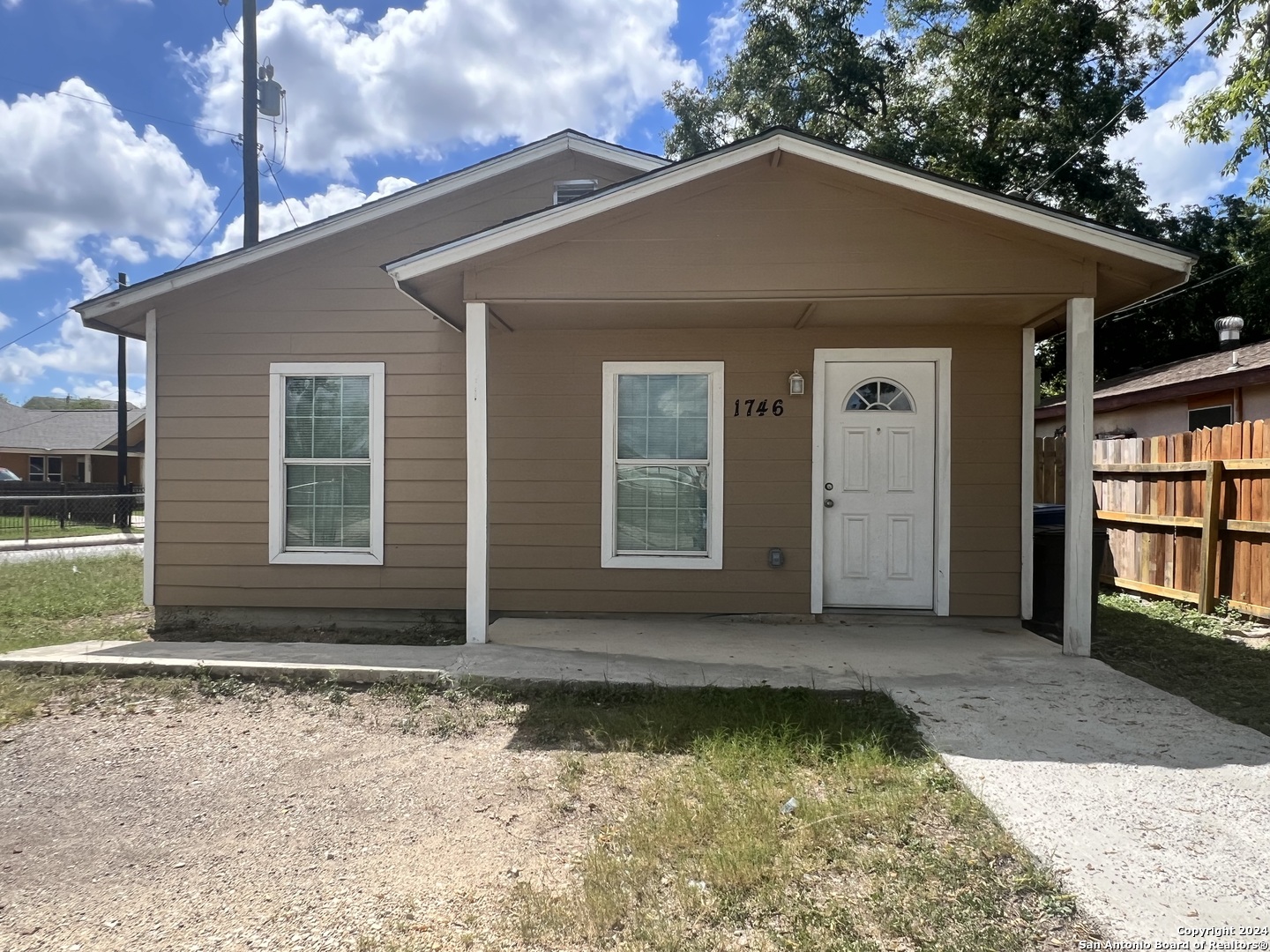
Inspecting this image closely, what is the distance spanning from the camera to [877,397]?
20.3 feet

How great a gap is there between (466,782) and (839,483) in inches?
156

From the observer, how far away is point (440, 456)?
6.37 meters

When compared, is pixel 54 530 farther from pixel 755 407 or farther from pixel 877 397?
pixel 877 397

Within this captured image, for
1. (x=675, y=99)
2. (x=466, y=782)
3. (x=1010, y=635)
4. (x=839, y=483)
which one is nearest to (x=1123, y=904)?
(x=466, y=782)

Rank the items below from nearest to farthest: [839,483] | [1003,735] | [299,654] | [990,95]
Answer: [1003,735]
[299,654]
[839,483]
[990,95]

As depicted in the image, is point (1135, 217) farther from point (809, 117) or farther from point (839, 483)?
point (839, 483)

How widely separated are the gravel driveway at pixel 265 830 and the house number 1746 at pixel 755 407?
3250 mm

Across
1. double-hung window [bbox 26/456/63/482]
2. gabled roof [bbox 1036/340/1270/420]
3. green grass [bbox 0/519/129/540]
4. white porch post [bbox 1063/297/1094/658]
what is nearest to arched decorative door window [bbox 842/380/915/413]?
white porch post [bbox 1063/297/1094/658]

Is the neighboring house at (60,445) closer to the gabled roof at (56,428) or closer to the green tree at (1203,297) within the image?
the gabled roof at (56,428)

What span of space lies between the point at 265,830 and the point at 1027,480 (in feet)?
18.5

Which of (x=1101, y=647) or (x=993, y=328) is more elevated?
(x=993, y=328)

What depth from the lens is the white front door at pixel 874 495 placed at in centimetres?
616

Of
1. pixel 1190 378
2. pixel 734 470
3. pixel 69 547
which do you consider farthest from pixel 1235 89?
pixel 69 547

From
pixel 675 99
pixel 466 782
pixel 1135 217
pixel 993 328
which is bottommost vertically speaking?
pixel 466 782
